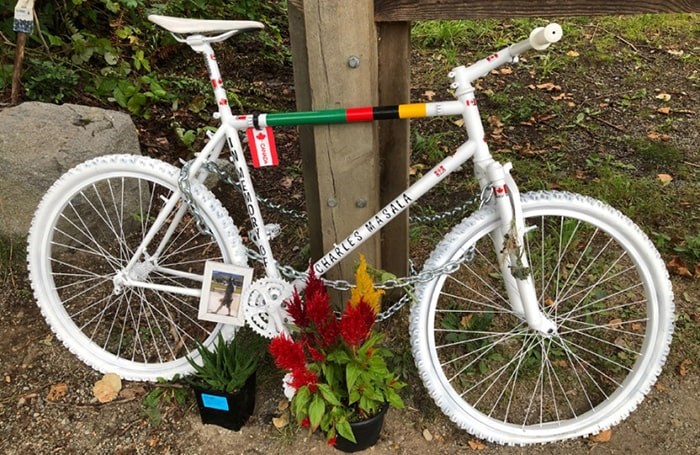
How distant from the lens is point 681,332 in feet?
8.79

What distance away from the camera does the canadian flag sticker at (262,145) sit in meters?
2.07

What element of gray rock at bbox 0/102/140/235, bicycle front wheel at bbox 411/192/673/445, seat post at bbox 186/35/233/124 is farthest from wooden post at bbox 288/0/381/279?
gray rock at bbox 0/102/140/235

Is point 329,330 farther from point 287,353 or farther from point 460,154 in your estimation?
point 460,154

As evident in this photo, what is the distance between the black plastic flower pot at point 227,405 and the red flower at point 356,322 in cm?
62

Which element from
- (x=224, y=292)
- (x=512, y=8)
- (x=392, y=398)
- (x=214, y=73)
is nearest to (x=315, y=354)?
(x=392, y=398)

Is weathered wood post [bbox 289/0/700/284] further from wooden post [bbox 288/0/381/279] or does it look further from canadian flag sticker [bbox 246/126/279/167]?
canadian flag sticker [bbox 246/126/279/167]

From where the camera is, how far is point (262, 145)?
209 centimetres

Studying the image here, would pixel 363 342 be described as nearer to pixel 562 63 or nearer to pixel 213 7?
pixel 213 7

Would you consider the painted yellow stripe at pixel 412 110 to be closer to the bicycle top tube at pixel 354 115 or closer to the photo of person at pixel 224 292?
the bicycle top tube at pixel 354 115

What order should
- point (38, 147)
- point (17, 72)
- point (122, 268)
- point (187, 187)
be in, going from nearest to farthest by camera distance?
point (187, 187), point (122, 268), point (38, 147), point (17, 72)

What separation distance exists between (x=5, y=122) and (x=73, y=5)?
1.18m

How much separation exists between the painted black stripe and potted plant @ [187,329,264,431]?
1006 millimetres

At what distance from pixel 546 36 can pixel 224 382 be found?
1.62m

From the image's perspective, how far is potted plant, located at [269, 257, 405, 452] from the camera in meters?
1.91
